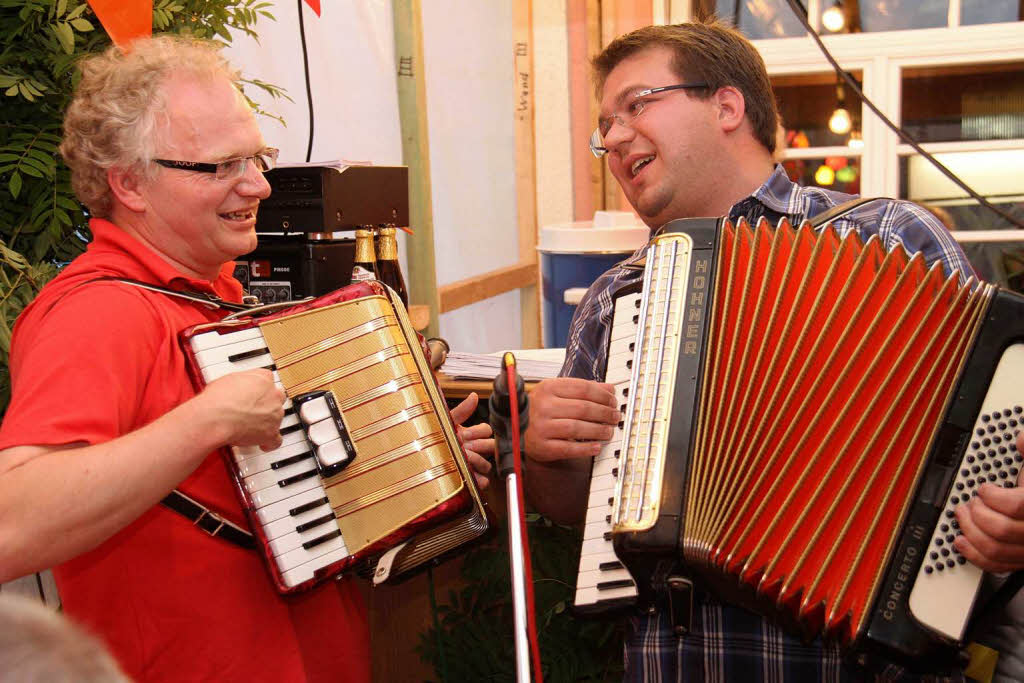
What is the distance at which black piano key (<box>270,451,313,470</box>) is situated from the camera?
4.40ft

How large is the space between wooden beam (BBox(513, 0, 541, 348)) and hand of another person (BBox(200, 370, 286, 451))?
343 cm

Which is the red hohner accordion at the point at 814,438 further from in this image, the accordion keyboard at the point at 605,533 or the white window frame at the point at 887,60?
the white window frame at the point at 887,60

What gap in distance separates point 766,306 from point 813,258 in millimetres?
91

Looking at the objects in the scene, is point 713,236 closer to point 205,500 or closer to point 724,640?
point 724,640

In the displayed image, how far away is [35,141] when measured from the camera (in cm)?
157

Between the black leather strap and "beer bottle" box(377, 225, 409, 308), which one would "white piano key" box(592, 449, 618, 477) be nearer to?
the black leather strap

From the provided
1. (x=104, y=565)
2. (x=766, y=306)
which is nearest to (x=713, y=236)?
(x=766, y=306)

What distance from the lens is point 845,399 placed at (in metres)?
1.31

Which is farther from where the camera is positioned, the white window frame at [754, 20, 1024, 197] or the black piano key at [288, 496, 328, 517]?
the white window frame at [754, 20, 1024, 197]

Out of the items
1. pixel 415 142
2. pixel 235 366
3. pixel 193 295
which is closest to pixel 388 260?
pixel 193 295

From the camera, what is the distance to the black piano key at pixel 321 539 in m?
1.35

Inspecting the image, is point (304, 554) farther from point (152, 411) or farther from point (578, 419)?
point (578, 419)

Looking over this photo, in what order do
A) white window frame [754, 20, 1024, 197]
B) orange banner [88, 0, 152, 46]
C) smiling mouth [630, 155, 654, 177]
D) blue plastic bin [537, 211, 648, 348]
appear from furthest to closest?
white window frame [754, 20, 1024, 197], blue plastic bin [537, 211, 648, 348], smiling mouth [630, 155, 654, 177], orange banner [88, 0, 152, 46]

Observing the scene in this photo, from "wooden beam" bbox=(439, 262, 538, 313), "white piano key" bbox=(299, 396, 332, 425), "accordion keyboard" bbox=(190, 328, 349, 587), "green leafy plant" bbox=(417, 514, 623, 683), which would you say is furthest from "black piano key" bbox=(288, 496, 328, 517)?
"wooden beam" bbox=(439, 262, 538, 313)
